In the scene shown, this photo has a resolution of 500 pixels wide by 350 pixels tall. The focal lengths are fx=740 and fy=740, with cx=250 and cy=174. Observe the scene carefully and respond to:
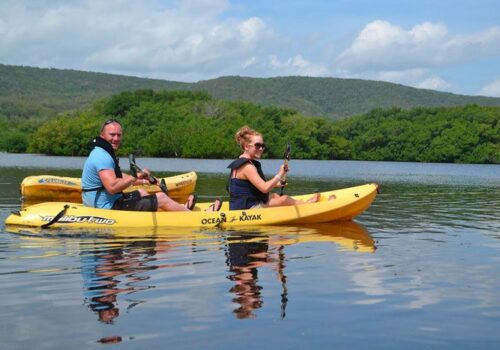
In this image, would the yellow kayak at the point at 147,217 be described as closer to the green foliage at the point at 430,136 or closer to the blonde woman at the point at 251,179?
the blonde woman at the point at 251,179

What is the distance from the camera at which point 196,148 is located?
86375 mm

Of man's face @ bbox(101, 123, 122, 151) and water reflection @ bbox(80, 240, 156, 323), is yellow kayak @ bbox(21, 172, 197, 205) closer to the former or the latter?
man's face @ bbox(101, 123, 122, 151)

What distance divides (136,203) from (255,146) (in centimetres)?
220

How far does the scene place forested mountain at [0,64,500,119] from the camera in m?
176

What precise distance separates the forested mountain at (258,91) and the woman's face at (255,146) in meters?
159

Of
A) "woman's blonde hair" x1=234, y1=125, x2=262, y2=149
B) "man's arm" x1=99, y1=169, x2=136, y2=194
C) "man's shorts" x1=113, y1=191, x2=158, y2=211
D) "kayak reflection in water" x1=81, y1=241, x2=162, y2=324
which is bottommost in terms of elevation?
"kayak reflection in water" x1=81, y1=241, x2=162, y2=324

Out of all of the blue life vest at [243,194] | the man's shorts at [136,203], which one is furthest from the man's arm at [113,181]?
the blue life vest at [243,194]

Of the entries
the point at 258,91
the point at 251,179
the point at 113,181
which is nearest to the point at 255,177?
the point at 251,179

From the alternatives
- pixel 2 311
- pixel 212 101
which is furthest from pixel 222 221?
pixel 212 101

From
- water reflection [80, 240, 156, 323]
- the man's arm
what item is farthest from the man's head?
water reflection [80, 240, 156, 323]

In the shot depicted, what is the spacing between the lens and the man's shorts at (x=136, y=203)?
38.4 ft

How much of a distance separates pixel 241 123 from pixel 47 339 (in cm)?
9493

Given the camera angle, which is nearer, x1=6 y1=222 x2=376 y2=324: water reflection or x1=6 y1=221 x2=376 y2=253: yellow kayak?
x1=6 y1=222 x2=376 y2=324: water reflection

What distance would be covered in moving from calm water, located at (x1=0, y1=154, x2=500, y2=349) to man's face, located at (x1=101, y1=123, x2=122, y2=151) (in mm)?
1398
